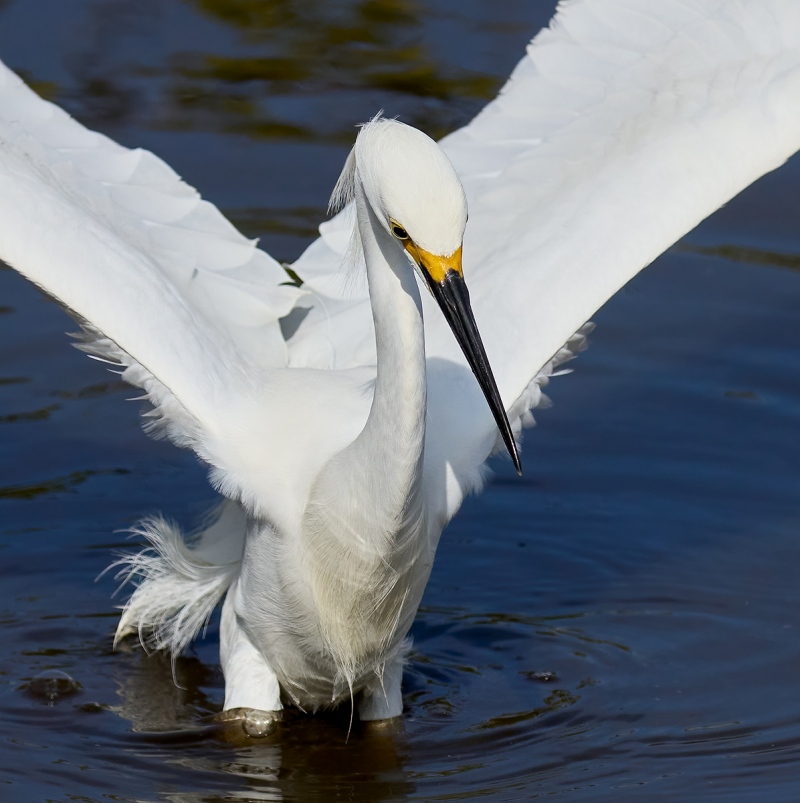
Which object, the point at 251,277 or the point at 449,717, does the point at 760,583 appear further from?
the point at 251,277

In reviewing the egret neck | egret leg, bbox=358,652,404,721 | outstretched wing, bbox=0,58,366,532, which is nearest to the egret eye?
the egret neck

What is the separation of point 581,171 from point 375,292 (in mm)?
1692

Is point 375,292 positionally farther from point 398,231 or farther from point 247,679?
point 247,679

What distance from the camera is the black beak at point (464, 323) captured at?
3.71 metres

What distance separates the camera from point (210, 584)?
530 cm

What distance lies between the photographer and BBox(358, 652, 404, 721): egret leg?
493 centimetres

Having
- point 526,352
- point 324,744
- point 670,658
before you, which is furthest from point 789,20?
point 324,744

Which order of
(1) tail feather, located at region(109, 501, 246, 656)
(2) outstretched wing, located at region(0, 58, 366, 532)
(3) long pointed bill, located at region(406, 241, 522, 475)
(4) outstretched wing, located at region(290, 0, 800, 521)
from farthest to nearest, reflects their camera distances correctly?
(1) tail feather, located at region(109, 501, 246, 656)
(4) outstretched wing, located at region(290, 0, 800, 521)
(2) outstretched wing, located at region(0, 58, 366, 532)
(3) long pointed bill, located at region(406, 241, 522, 475)

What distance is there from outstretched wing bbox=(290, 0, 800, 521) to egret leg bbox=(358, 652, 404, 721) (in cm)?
62

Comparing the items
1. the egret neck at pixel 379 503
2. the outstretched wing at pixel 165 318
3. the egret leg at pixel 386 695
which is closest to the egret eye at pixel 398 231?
the egret neck at pixel 379 503

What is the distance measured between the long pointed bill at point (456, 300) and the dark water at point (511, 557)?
1312mm

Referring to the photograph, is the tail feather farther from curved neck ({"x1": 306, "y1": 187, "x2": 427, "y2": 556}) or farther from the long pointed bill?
the long pointed bill

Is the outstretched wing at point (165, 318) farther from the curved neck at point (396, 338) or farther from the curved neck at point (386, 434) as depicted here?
the curved neck at point (396, 338)

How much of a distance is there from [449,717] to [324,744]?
400 mm
